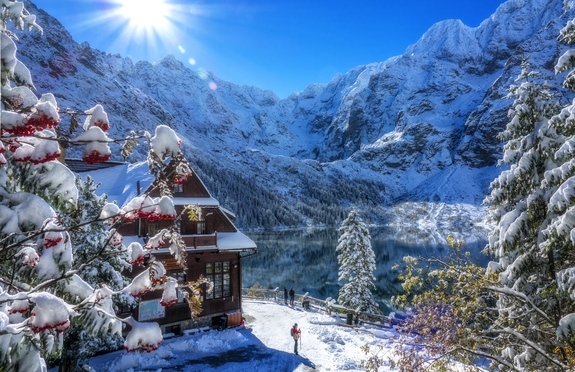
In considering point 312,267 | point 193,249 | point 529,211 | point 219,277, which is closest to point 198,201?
point 193,249

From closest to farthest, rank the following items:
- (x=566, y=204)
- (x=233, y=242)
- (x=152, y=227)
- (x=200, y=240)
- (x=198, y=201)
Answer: (x=566, y=204), (x=152, y=227), (x=200, y=240), (x=198, y=201), (x=233, y=242)

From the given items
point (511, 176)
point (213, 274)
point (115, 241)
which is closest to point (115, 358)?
point (213, 274)

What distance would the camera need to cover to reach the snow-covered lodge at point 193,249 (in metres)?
20.9

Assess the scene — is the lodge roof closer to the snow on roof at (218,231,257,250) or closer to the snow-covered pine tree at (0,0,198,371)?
the snow on roof at (218,231,257,250)

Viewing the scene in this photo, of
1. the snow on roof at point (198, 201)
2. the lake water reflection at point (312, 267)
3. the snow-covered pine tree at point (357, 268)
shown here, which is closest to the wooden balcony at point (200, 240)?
the snow on roof at point (198, 201)

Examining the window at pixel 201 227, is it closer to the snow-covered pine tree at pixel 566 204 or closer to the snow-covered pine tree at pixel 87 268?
the snow-covered pine tree at pixel 87 268

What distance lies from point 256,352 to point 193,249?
7.06m

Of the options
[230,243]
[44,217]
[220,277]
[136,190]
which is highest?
[136,190]

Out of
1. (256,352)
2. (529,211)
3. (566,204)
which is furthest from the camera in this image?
(256,352)

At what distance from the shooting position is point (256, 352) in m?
19.7

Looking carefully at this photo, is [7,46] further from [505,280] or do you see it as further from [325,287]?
[325,287]

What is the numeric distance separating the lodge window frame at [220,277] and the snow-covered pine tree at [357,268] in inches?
560

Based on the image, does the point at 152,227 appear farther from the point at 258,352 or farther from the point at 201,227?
the point at 258,352

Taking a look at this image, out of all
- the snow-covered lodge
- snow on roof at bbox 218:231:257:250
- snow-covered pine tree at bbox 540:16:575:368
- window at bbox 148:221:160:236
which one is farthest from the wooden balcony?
snow-covered pine tree at bbox 540:16:575:368
